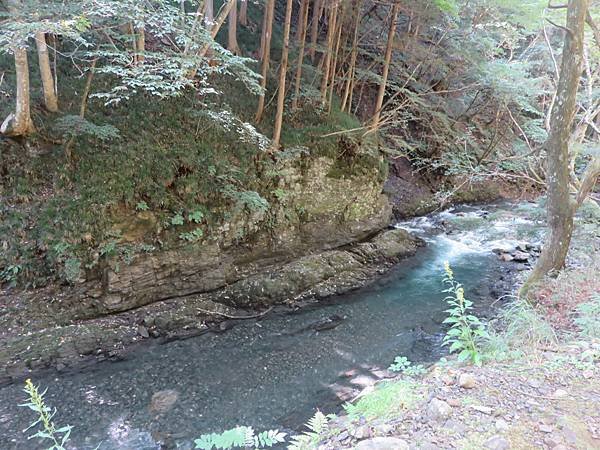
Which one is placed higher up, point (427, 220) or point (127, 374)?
point (427, 220)

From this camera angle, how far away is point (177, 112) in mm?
8812

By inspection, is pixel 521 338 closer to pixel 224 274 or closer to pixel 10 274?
pixel 224 274

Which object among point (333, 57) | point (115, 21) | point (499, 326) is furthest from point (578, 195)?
point (115, 21)

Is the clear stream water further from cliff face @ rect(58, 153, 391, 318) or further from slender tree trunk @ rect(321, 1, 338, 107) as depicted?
slender tree trunk @ rect(321, 1, 338, 107)

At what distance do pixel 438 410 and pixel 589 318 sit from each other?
10.6ft

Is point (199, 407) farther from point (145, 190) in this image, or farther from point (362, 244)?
point (362, 244)

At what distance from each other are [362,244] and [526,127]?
23.4 feet

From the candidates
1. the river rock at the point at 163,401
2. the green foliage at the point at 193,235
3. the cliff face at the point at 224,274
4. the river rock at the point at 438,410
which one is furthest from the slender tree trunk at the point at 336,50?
the river rock at the point at 438,410

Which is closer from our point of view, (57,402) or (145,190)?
(57,402)

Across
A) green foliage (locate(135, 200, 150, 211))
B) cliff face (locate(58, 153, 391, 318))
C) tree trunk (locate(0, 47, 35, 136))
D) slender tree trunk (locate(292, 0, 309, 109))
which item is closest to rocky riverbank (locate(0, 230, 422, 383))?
cliff face (locate(58, 153, 391, 318))

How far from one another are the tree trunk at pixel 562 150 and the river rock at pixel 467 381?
379cm

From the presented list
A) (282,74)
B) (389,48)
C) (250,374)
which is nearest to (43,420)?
(250,374)

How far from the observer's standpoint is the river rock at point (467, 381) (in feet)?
10.2

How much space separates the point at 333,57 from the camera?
1135 centimetres
